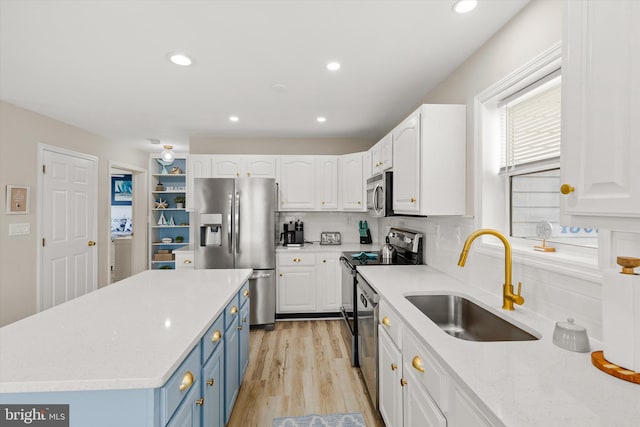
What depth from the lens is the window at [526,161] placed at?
59.0 inches

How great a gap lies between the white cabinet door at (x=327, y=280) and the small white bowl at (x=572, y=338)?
9.55ft

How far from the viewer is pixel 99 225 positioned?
4.65 meters

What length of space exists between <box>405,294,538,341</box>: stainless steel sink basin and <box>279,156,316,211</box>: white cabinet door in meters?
2.59

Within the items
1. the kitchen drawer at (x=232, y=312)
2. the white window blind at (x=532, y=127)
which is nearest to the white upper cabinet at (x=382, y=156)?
the white window blind at (x=532, y=127)

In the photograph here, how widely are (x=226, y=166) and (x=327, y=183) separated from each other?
1.37 metres

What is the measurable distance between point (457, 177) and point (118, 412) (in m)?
2.12

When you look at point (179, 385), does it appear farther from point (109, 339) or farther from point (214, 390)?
point (214, 390)

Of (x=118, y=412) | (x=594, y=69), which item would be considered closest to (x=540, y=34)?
(x=594, y=69)

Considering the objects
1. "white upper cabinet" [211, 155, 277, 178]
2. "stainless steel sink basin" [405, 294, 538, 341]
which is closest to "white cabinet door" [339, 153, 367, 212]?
"white upper cabinet" [211, 155, 277, 178]

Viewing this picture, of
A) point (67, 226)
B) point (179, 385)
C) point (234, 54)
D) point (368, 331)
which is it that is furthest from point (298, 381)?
point (67, 226)

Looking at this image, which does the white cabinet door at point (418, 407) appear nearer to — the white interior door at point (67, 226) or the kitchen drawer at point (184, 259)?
the kitchen drawer at point (184, 259)

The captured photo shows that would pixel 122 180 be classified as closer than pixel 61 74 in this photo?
No

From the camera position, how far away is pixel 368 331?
225 centimetres

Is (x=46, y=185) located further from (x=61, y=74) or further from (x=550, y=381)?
(x=550, y=381)
